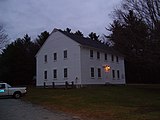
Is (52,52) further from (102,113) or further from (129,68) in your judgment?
(102,113)

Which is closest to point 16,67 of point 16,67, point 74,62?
point 16,67

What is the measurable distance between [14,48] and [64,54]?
20.9 metres

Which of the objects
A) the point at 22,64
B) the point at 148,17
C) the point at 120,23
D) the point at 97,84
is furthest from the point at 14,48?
the point at 148,17

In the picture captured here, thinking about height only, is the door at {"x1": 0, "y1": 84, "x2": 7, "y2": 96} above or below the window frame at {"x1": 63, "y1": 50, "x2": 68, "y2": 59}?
below

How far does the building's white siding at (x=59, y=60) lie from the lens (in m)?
44.6

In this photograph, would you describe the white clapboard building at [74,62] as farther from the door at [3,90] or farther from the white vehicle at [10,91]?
the door at [3,90]

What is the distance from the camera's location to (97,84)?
154 feet

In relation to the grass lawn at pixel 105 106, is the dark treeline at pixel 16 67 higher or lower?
higher

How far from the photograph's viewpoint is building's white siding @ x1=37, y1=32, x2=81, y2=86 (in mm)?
44625

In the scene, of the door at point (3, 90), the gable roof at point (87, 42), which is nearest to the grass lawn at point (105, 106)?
the door at point (3, 90)

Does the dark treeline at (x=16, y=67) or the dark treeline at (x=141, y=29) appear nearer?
the dark treeline at (x=141, y=29)

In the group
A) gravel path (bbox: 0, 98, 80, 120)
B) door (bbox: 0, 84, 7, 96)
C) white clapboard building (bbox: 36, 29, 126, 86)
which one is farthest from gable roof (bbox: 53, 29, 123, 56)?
gravel path (bbox: 0, 98, 80, 120)

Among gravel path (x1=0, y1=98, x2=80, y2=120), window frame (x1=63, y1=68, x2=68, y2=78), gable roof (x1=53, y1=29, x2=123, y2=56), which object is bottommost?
gravel path (x1=0, y1=98, x2=80, y2=120)

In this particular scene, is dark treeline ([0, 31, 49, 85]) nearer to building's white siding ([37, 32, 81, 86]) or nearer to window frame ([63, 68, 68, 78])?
building's white siding ([37, 32, 81, 86])
